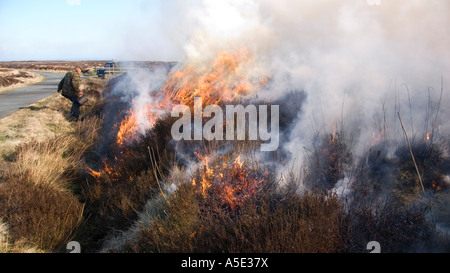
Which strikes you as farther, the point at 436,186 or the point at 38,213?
the point at 38,213

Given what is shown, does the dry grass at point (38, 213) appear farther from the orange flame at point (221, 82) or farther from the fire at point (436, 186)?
the fire at point (436, 186)

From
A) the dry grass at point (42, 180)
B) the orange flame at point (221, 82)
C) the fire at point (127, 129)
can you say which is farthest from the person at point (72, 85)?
the orange flame at point (221, 82)

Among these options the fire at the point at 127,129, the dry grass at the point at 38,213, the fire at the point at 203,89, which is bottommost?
the dry grass at the point at 38,213

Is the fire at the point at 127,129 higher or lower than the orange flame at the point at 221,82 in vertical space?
lower

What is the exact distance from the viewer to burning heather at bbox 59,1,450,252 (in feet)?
11.8

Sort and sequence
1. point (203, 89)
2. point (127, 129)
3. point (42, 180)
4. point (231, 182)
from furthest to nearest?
point (203, 89) < point (127, 129) < point (42, 180) < point (231, 182)

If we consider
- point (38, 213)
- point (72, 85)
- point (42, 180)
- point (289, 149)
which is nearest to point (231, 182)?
point (289, 149)

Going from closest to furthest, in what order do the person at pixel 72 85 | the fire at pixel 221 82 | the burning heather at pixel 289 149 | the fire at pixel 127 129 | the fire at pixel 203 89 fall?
the burning heather at pixel 289 149 < the fire at pixel 127 129 < the fire at pixel 203 89 < the fire at pixel 221 82 < the person at pixel 72 85

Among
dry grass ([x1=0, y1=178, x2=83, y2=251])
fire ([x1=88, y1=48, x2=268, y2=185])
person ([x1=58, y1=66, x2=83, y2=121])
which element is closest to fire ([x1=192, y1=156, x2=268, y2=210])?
dry grass ([x1=0, y1=178, x2=83, y2=251])

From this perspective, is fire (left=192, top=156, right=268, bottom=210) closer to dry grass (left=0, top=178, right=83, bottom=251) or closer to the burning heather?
the burning heather

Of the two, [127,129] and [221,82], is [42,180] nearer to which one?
[127,129]

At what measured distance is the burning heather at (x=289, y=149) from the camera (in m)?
3.61

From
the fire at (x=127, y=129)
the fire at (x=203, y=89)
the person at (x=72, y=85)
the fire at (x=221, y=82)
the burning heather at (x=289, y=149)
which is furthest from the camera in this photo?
the person at (x=72, y=85)

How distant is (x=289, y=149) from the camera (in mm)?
5660
